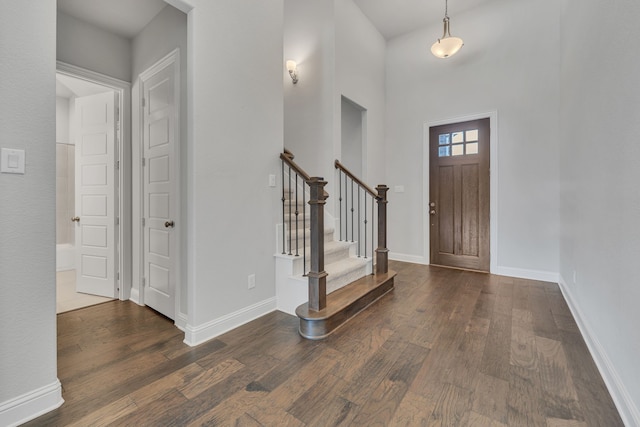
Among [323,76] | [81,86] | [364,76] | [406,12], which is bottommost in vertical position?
[81,86]

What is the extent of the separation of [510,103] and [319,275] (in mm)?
3695

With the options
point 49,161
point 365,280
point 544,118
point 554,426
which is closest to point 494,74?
point 544,118

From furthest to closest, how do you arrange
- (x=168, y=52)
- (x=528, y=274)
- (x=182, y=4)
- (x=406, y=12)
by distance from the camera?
(x=406, y=12) → (x=528, y=274) → (x=168, y=52) → (x=182, y=4)

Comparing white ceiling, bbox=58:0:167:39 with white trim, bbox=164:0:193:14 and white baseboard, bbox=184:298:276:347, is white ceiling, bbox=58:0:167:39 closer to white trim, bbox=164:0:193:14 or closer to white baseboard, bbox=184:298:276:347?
white trim, bbox=164:0:193:14

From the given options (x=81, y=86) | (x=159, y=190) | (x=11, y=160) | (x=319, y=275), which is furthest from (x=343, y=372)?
(x=81, y=86)

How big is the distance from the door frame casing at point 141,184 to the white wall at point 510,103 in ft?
12.0

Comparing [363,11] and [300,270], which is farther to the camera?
[363,11]

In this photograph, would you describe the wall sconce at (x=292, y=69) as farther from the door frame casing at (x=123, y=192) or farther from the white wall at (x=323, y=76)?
the door frame casing at (x=123, y=192)

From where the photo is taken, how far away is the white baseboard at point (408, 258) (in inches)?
185

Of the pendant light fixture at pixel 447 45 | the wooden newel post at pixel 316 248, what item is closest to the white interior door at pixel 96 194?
the wooden newel post at pixel 316 248

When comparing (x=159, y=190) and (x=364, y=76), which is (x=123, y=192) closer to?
(x=159, y=190)

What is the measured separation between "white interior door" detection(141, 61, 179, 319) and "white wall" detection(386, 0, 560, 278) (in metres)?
3.68

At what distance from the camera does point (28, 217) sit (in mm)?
1379

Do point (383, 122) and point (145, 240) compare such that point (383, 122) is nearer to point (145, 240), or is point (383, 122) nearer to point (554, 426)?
point (145, 240)
